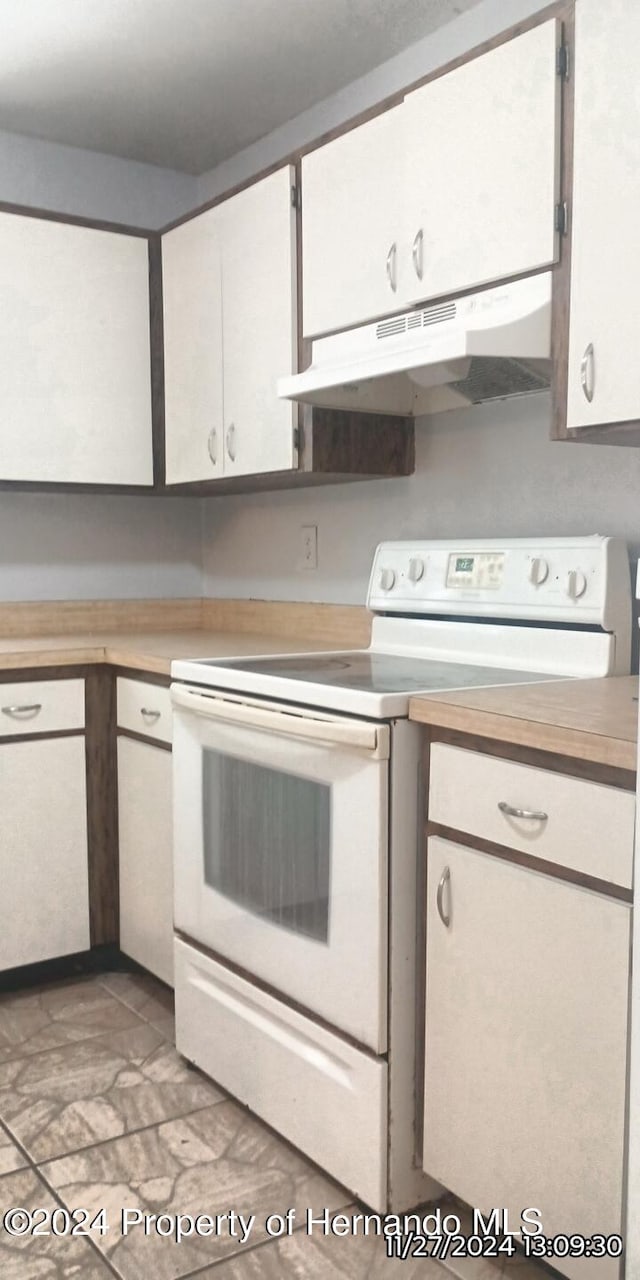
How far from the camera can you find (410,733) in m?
1.62

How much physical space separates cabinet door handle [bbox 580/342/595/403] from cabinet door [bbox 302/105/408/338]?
0.52 meters

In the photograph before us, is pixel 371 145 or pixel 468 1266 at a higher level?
pixel 371 145

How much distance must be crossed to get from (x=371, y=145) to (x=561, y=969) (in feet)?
5.42

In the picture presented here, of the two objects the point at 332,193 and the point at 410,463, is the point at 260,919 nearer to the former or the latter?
the point at 410,463

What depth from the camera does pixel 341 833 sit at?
167 centimetres

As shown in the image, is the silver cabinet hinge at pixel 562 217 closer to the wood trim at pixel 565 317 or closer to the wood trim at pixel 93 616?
the wood trim at pixel 565 317

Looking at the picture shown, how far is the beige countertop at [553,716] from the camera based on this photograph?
50.8 inches

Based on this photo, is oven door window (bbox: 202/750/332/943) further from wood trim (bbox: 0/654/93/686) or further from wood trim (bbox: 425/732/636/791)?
wood trim (bbox: 0/654/93/686)

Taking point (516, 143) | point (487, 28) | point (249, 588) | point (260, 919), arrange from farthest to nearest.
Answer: point (249, 588) → point (487, 28) → point (260, 919) → point (516, 143)

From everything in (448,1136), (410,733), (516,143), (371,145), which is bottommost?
(448,1136)

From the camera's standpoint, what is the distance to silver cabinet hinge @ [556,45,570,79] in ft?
5.48

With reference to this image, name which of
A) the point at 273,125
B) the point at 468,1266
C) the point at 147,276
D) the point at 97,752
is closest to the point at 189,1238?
the point at 468,1266

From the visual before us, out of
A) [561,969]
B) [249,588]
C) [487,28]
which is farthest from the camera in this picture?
[249,588]

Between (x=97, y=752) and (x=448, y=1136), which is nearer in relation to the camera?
(x=448, y=1136)
